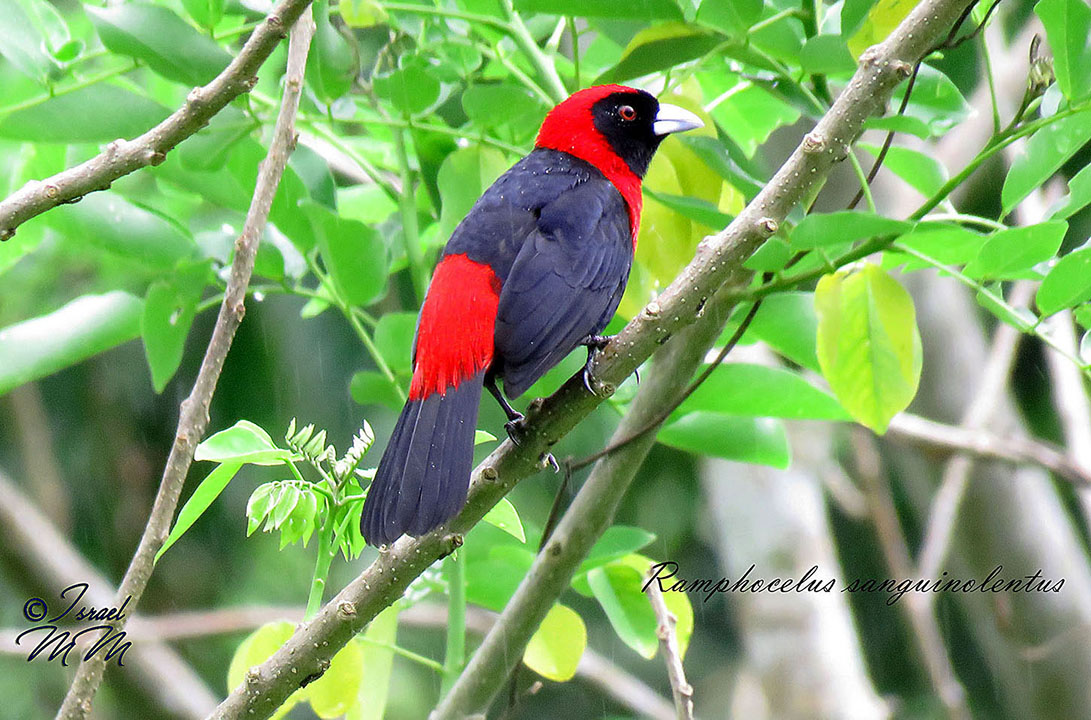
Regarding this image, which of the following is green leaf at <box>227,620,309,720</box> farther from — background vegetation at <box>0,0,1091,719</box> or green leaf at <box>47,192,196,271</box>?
green leaf at <box>47,192,196,271</box>

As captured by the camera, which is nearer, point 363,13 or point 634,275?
point 363,13

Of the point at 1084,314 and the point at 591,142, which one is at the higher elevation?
the point at 591,142

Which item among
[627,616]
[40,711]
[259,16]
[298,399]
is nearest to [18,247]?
[259,16]

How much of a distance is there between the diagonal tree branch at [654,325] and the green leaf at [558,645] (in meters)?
0.60

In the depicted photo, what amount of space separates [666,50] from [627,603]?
107 cm

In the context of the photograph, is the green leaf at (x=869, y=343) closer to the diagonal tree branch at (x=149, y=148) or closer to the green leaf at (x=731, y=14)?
the green leaf at (x=731, y=14)

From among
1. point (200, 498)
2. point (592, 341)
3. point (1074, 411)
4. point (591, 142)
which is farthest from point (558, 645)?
point (1074, 411)

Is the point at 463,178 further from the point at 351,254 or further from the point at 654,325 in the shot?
the point at 654,325

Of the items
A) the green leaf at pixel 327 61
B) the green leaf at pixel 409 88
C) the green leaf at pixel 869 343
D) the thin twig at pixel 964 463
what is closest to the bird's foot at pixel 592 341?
the green leaf at pixel 869 343

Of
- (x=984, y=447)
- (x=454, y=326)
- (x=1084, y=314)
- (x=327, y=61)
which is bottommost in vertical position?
(x=984, y=447)

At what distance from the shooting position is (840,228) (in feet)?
5.70

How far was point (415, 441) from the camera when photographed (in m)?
1.94

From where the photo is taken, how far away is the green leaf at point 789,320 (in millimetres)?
2215

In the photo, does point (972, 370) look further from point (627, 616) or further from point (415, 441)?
point (415, 441)
